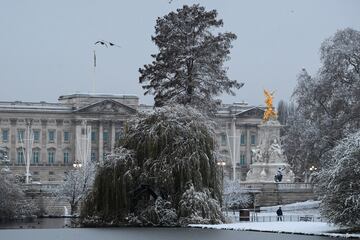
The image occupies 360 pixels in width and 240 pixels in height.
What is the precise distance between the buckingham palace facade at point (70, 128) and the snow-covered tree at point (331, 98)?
75928mm

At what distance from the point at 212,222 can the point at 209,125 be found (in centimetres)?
675

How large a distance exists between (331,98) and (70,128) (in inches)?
3522

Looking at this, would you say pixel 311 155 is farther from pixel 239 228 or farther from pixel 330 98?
pixel 239 228

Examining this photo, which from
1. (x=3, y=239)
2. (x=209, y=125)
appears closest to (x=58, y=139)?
(x=209, y=125)

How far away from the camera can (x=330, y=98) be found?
73938 millimetres

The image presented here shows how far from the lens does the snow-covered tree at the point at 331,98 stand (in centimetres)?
7175

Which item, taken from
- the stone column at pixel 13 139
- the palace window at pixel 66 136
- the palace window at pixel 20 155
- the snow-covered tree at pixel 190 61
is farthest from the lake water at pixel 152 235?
the palace window at pixel 66 136

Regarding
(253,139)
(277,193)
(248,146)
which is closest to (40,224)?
(277,193)

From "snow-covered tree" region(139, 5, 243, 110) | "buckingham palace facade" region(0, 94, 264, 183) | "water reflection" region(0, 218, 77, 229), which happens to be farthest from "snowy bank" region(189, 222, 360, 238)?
"buckingham palace facade" region(0, 94, 264, 183)

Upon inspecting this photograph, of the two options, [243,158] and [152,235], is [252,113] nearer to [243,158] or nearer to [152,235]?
[243,158]

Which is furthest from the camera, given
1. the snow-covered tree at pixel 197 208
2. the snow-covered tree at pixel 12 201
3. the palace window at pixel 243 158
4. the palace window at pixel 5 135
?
the palace window at pixel 243 158

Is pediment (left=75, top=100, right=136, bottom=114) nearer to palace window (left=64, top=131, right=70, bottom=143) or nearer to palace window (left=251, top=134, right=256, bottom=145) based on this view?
palace window (left=64, top=131, right=70, bottom=143)

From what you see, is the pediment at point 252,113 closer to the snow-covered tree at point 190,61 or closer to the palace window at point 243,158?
the palace window at point 243,158

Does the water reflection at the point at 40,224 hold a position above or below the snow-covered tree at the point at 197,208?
below
